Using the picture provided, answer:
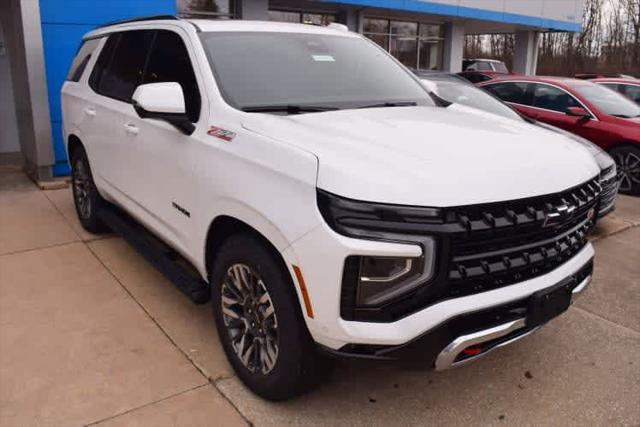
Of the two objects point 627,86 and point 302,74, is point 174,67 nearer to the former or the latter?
point 302,74

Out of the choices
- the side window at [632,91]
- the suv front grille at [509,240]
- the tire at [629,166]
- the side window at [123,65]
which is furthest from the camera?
the side window at [632,91]

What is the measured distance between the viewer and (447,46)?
22.8 m

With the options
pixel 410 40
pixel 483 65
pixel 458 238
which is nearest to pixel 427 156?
pixel 458 238

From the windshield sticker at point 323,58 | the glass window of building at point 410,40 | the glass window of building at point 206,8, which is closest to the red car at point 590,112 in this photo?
the windshield sticker at point 323,58

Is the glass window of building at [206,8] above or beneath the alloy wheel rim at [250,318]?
above

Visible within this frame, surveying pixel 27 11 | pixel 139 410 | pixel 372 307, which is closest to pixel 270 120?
pixel 372 307

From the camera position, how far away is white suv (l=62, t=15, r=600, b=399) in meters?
2.25

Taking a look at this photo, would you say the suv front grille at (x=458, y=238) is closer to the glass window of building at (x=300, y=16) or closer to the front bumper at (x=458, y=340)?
the front bumper at (x=458, y=340)

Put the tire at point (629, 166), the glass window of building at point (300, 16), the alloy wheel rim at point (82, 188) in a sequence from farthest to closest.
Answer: the glass window of building at point (300, 16)
the tire at point (629, 166)
the alloy wheel rim at point (82, 188)

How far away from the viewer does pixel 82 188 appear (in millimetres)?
5465

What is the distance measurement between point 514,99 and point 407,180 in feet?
25.0

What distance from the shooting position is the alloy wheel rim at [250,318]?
2709mm

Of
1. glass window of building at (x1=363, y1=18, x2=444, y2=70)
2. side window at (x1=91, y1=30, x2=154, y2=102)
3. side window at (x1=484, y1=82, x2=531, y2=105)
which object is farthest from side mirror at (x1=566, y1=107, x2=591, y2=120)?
glass window of building at (x1=363, y1=18, x2=444, y2=70)

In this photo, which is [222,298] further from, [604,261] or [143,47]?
[604,261]
